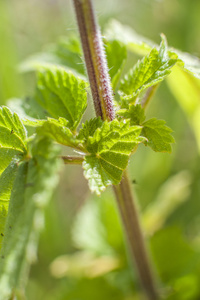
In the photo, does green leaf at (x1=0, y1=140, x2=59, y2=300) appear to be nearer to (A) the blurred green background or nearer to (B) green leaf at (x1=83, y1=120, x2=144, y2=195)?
(B) green leaf at (x1=83, y1=120, x2=144, y2=195)

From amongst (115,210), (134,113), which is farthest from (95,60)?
(115,210)

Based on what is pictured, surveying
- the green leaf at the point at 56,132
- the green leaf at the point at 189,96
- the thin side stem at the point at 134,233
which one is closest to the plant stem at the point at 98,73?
the thin side stem at the point at 134,233

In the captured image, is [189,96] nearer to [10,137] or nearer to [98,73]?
[98,73]

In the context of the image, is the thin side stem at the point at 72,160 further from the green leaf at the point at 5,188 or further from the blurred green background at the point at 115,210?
the blurred green background at the point at 115,210

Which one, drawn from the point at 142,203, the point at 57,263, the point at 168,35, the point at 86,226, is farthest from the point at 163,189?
the point at 168,35

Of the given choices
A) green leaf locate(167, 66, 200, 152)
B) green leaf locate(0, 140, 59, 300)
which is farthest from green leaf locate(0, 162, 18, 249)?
green leaf locate(167, 66, 200, 152)

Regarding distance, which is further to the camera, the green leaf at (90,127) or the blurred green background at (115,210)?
the blurred green background at (115,210)
